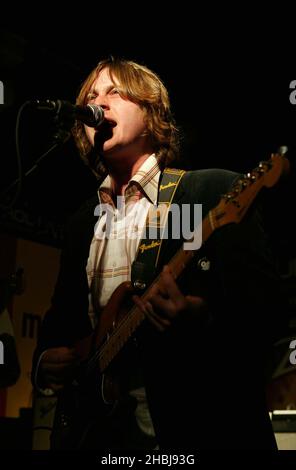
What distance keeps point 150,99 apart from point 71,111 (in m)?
0.42

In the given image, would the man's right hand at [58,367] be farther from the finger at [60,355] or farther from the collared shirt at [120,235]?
the collared shirt at [120,235]

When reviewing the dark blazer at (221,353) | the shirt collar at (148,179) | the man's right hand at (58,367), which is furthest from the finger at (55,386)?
the shirt collar at (148,179)

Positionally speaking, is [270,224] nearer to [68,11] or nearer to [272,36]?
[272,36]

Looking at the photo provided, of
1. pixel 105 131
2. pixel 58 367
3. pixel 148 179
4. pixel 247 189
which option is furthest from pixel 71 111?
pixel 58 367

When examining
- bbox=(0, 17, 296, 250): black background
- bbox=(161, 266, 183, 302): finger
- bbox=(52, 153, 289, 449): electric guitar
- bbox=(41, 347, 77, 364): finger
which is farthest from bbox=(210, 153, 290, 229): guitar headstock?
bbox=(0, 17, 296, 250): black background

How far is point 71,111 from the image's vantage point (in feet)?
5.93

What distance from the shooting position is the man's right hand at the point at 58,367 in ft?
6.28

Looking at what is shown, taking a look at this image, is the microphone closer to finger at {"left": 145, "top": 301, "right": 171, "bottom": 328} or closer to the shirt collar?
the shirt collar

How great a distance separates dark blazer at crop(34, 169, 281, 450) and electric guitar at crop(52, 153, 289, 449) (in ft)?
0.15

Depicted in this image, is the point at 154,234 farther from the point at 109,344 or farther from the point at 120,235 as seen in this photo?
the point at 109,344

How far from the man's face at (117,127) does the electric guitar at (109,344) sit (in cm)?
56

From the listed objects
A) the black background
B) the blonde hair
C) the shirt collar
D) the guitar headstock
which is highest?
the black background

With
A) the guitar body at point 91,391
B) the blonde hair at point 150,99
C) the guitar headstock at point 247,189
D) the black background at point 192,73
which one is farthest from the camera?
the black background at point 192,73

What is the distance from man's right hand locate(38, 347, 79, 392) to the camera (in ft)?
6.28
